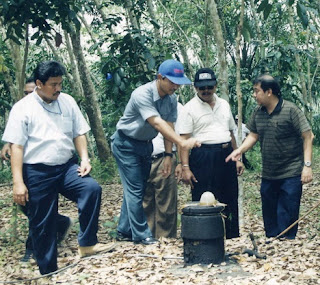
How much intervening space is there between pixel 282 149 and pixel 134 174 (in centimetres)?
171

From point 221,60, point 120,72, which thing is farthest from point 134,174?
point 120,72

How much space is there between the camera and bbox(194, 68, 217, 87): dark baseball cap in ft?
19.8

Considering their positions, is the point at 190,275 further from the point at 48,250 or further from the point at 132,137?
the point at 132,137

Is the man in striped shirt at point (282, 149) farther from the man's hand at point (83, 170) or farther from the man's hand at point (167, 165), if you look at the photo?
the man's hand at point (83, 170)

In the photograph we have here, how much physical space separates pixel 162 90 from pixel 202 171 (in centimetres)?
114

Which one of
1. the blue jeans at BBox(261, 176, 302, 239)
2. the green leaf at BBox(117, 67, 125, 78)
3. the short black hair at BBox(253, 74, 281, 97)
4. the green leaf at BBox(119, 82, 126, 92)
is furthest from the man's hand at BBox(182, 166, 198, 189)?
the green leaf at BBox(117, 67, 125, 78)

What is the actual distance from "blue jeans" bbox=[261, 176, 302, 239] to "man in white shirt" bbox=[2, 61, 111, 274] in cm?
221

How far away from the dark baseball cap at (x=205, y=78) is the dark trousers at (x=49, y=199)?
181 centimetres

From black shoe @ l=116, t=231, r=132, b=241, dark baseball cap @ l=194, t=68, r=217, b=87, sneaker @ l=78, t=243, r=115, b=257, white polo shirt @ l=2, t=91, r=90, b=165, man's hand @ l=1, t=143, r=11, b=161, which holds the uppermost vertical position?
dark baseball cap @ l=194, t=68, r=217, b=87

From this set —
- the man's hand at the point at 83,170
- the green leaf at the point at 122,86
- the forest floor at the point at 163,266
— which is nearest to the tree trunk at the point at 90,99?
the green leaf at the point at 122,86

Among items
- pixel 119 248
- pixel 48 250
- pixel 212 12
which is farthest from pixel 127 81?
pixel 48 250

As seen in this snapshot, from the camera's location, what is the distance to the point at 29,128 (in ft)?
16.2

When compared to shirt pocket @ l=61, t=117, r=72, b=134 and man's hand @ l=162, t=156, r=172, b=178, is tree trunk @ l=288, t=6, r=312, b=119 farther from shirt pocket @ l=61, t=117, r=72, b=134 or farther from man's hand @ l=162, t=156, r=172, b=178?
shirt pocket @ l=61, t=117, r=72, b=134

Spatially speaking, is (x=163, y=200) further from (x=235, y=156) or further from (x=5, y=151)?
(x=5, y=151)
